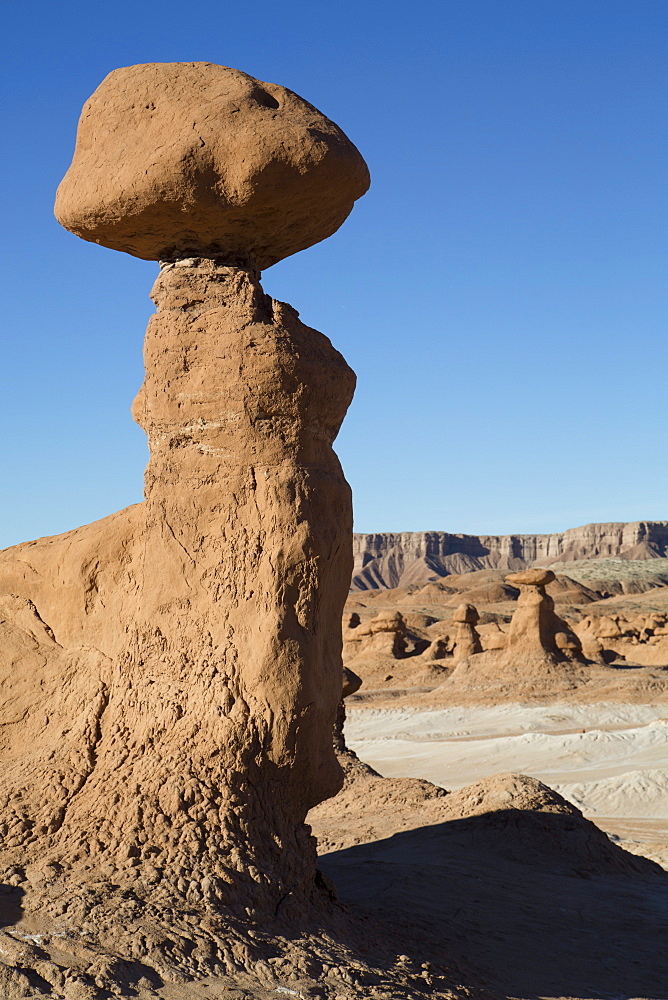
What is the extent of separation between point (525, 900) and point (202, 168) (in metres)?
6.04

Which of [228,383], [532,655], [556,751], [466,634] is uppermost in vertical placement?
[228,383]

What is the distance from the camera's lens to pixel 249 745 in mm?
5816

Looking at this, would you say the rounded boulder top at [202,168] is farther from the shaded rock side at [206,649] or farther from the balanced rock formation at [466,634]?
the balanced rock formation at [466,634]

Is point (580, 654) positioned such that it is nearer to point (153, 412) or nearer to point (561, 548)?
point (153, 412)

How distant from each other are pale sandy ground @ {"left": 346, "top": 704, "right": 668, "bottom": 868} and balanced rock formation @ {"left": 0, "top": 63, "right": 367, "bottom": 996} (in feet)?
25.3

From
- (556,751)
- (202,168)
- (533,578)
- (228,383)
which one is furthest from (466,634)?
(202,168)

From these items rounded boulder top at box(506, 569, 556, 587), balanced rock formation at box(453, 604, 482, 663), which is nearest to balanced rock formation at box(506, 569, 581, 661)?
rounded boulder top at box(506, 569, 556, 587)

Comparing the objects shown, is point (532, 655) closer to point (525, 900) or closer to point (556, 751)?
point (556, 751)

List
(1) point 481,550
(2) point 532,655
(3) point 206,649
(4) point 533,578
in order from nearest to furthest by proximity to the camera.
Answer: (3) point 206,649 → (4) point 533,578 → (2) point 532,655 → (1) point 481,550

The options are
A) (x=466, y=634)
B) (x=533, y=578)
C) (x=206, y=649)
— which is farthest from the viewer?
(x=466, y=634)

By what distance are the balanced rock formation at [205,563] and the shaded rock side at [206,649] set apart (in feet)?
0.04

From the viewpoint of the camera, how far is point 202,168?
6137 millimetres

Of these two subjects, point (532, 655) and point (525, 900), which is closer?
point (525, 900)

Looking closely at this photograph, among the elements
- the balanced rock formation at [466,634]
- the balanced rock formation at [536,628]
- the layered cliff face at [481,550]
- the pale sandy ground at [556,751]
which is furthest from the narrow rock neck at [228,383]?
the layered cliff face at [481,550]
